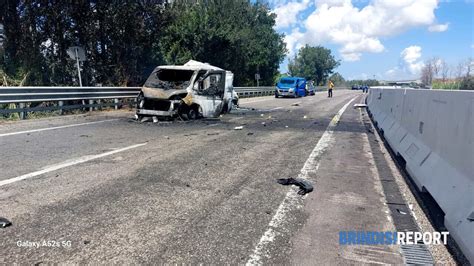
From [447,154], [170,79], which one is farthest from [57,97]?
[447,154]

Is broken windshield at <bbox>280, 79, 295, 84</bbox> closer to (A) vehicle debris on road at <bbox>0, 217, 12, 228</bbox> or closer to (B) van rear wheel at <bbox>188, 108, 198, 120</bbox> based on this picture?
(B) van rear wheel at <bbox>188, 108, 198, 120</bbox>

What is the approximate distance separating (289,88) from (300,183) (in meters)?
31.4

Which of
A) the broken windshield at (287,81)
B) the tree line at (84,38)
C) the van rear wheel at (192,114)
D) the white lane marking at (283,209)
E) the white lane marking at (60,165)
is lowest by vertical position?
the white lane marking at (283,209)

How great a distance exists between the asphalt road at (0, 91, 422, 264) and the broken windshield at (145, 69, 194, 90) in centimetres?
439

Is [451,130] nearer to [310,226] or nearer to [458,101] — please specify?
[458,101]

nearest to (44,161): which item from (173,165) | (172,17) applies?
(173,165)

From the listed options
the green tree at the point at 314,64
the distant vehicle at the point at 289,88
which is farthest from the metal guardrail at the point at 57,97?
the green tree at the point at 314,64

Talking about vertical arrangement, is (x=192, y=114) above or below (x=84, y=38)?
below

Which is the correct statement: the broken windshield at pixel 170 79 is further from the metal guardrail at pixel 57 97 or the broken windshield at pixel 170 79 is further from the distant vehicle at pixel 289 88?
the distant vehicle at pixel 289 88

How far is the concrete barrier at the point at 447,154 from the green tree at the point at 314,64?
116 m

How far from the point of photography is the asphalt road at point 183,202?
3002 mm

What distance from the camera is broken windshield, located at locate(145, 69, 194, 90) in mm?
12078

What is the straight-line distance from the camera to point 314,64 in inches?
4779

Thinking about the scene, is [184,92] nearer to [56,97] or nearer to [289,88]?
[56,97]
